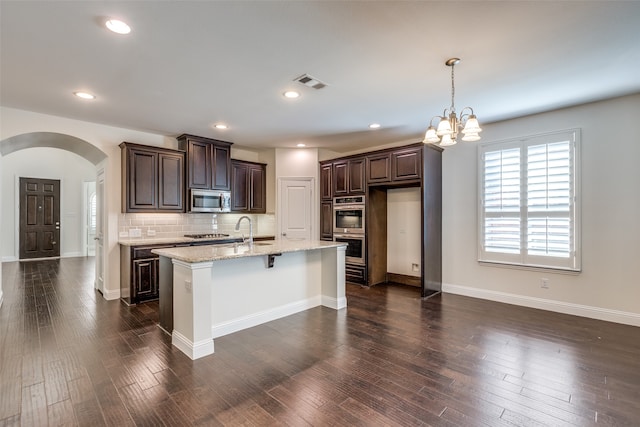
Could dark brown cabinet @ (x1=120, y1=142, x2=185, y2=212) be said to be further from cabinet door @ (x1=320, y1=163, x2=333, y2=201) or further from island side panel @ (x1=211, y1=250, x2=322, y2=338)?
cabinet door @ (x1=320, y1=163, x2=333, y2=201)

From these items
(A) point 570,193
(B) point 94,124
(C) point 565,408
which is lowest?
(C) point 565,408

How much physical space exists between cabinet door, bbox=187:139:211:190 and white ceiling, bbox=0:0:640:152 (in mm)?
1081

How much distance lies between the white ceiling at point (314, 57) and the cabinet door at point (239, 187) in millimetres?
1801

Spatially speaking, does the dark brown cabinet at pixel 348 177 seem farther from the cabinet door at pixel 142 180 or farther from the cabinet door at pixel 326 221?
the cabinet door at pixel 142 180

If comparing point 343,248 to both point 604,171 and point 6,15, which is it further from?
point 6,15

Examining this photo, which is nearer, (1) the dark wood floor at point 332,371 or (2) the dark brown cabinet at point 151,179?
(1) the dark wood floor at point 332,371

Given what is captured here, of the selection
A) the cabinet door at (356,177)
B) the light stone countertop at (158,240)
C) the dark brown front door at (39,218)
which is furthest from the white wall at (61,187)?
the cabinet door at (356,177)

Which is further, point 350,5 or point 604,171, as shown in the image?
point 604,171

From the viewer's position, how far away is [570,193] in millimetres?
3930

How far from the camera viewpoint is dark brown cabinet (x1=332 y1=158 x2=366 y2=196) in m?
5.52

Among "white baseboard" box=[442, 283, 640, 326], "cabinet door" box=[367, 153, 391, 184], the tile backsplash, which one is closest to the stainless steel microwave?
the tile backsplash

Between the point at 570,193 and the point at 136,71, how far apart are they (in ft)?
17.3

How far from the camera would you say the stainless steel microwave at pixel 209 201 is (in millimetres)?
5284

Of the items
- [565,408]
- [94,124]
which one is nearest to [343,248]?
[565,408]
